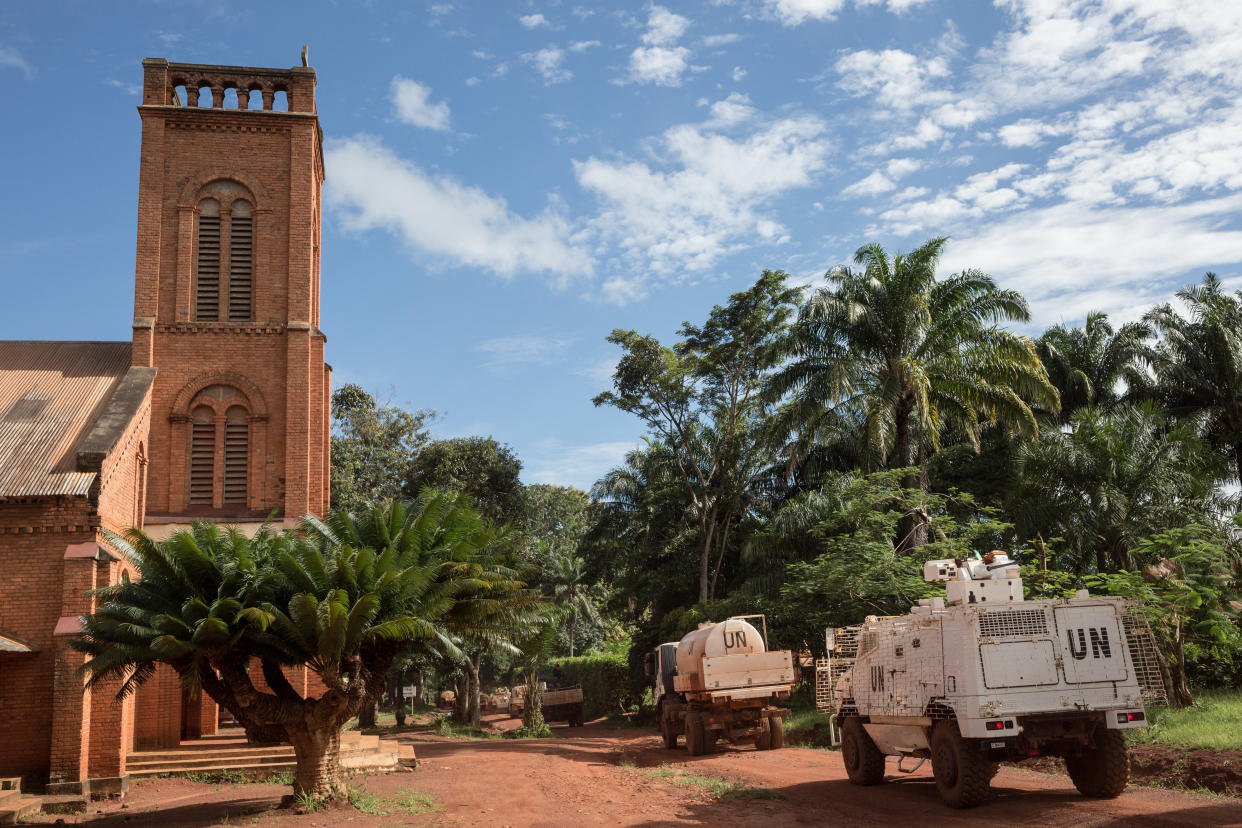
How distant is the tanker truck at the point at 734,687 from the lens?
67.7 feet

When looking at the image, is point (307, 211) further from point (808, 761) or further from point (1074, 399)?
point (1074, 399)

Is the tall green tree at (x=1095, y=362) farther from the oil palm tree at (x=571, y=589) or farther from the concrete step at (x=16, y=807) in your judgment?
the concrete step at (x=16, y=807)

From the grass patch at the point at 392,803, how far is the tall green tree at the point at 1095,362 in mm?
29564

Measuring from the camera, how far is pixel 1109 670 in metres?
11.0

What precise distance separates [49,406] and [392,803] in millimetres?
12304

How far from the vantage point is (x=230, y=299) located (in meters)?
23.1

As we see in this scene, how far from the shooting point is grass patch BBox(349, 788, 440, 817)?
1354 cm

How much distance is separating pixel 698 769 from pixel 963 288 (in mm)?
14915

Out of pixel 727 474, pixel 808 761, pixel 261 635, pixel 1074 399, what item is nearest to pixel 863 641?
pixel 808 761

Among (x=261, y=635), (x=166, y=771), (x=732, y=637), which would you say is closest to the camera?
(x=261, y=635)

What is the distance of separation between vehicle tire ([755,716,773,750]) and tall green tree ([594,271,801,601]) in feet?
46.6

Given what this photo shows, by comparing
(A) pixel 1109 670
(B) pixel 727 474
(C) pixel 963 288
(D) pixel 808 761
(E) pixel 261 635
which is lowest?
(D) pixel 808 761

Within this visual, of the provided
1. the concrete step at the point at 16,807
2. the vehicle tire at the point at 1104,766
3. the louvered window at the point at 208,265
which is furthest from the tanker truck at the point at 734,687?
the louvered window at the point at 208,265

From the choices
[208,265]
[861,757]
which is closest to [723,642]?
[861,757]
